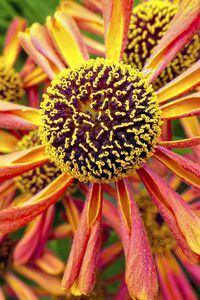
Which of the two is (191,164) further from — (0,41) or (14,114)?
(0,41)

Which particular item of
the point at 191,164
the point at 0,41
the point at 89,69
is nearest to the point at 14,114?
the point at 89,69

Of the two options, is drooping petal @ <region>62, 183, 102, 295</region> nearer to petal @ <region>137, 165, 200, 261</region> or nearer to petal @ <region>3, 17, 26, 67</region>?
petal @ <region>137, 165, 200, 261</region>

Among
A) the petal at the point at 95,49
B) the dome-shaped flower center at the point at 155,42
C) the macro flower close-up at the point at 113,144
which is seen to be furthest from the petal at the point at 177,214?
the petal at the point at 95,49

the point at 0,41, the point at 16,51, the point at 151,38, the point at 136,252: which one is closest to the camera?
the point at 136,252

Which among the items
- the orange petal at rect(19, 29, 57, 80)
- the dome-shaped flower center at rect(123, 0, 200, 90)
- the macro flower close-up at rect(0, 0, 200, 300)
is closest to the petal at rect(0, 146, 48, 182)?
the macro flower close-up at rect(0, 0, 200, 300)

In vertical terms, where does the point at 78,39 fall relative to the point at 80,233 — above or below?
above

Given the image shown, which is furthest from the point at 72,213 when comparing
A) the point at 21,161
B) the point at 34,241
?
the point at 21,161
